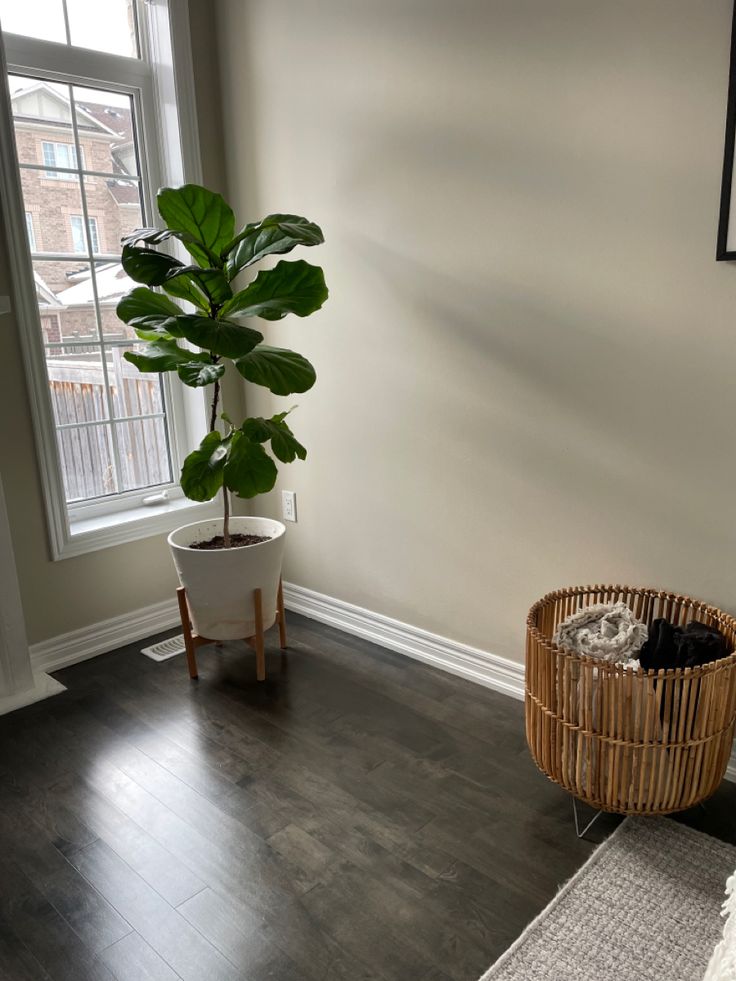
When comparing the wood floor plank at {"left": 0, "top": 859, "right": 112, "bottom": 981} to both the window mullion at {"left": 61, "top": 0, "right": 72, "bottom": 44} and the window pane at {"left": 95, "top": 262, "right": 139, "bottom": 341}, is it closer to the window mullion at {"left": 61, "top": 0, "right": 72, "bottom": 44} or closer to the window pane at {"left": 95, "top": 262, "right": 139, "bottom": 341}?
the window pane at {"left": 95, "top": 262, "right": 139, "bottom": 341}

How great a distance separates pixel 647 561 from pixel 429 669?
0.83m

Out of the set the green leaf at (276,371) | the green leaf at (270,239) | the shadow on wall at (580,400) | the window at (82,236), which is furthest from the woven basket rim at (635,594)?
the window at (82,236)

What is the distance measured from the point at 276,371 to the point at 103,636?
3.95ft

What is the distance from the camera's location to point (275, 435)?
218 centimetres

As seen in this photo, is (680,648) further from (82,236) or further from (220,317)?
(82,236)

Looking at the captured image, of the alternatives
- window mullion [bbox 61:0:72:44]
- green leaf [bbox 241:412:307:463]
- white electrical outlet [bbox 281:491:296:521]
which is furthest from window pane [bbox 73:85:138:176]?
white electrical outlet [bbox 281:491:296:521]

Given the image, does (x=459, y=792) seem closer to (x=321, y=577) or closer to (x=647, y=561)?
(x=647, y=561)

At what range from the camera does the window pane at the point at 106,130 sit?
8.23 ft

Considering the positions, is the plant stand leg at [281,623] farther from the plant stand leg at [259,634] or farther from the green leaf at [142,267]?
the green leaf at [142,267]

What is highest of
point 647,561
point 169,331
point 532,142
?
point 532,142

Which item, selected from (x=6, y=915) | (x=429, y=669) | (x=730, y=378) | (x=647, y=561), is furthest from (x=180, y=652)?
(x=730, y=378)

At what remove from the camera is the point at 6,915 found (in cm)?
149

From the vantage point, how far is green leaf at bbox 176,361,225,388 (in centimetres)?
205

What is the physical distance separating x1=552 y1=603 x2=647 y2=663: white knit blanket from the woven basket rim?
3 cm
